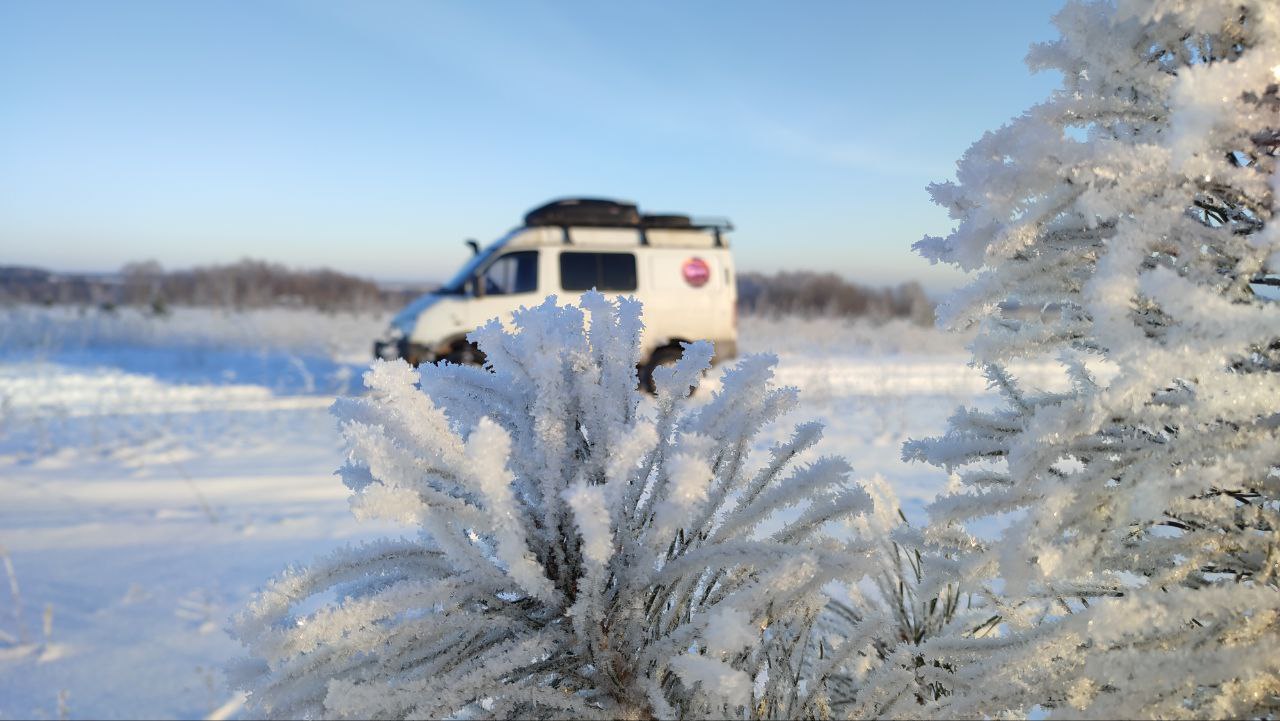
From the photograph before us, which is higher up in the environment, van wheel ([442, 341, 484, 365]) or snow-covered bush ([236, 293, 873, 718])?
snow-covered bush ([236, 293, 873, 718])

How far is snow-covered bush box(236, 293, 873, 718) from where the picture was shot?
0.79 metres

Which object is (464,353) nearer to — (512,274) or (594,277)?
(512,274)

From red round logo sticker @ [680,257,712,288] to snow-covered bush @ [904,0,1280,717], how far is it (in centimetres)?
943

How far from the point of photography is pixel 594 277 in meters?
10.2

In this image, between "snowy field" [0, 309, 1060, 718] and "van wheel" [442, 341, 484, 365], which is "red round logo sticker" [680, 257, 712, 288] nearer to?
"snowy field" [0, 309, 1060, 718]

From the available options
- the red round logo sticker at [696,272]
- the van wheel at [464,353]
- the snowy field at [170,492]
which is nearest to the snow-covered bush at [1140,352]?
the snowy field at [170,492]

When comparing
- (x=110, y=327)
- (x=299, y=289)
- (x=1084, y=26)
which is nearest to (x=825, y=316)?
(x=110, y=327)

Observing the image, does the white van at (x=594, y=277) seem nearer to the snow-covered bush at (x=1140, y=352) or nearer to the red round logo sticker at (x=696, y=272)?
the red round logo sticker at (x=696, y=272)

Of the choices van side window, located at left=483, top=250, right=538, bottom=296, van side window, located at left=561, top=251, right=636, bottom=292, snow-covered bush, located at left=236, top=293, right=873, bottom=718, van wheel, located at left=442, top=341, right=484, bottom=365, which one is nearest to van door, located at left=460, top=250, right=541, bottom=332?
van side window, located at left=483, top=250, right=538, bottom=296

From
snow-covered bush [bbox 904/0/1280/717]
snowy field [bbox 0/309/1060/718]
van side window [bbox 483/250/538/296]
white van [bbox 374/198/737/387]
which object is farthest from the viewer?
van side window [bbox 483/250/538/296]

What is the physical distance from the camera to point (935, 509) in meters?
0.94

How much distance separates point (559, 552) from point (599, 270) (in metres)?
9.48

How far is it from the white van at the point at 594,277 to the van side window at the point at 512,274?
14 millimetres

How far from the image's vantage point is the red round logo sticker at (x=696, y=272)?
10422mm
